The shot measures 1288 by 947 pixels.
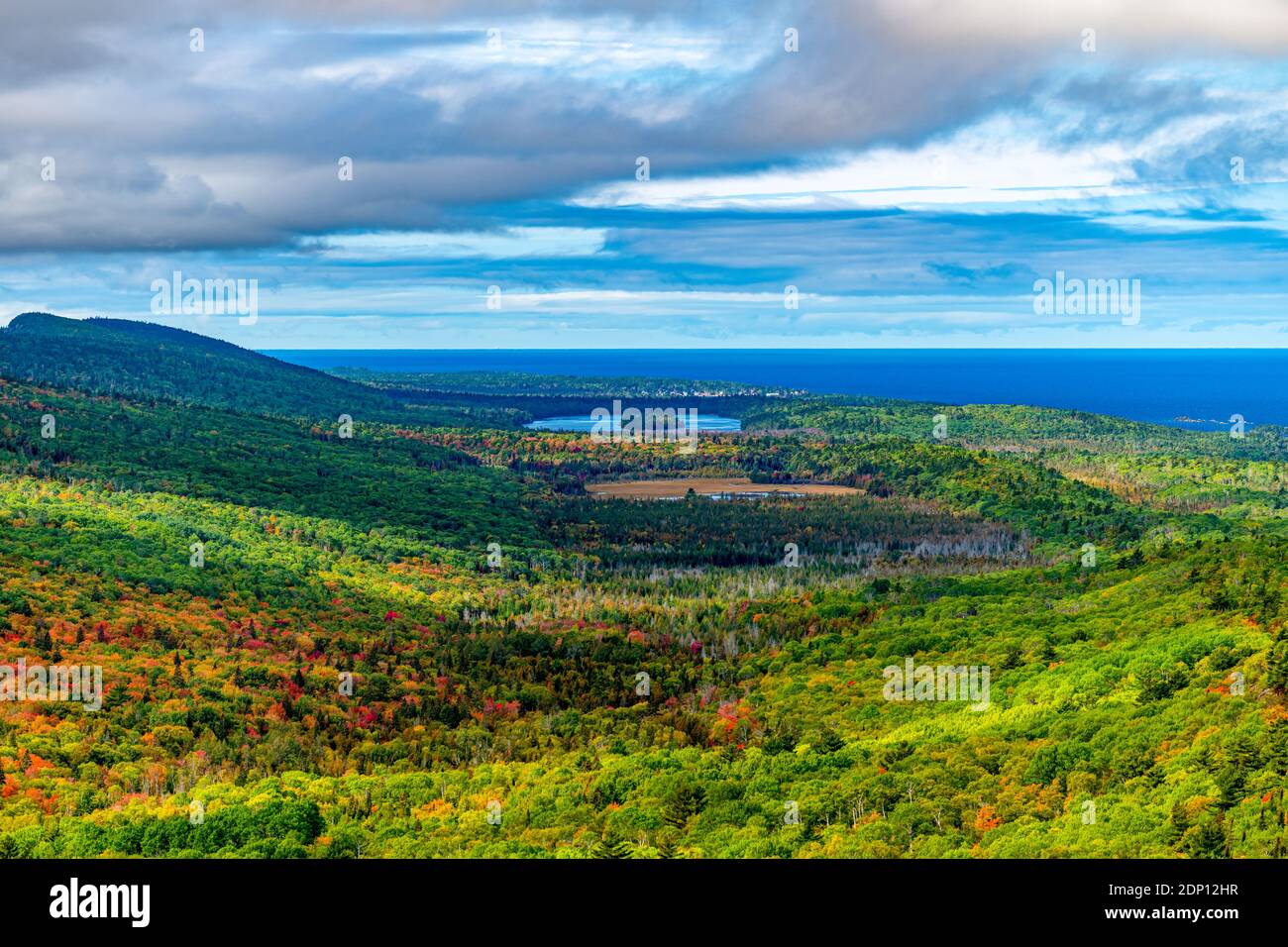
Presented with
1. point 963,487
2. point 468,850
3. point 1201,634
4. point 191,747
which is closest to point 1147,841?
point 468,850

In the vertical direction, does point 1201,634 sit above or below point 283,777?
above

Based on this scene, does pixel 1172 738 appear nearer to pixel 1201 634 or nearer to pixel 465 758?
pixel 1201 634
